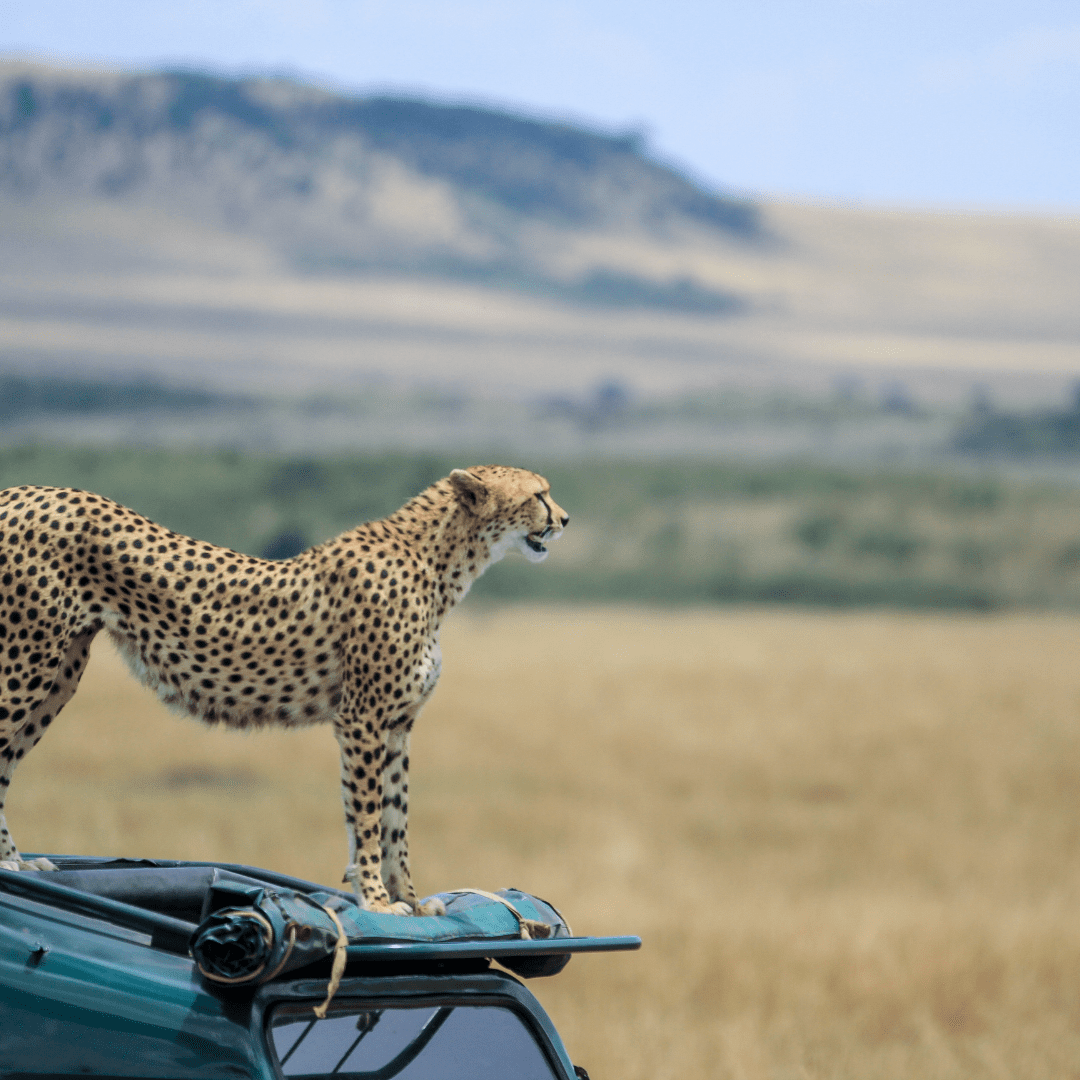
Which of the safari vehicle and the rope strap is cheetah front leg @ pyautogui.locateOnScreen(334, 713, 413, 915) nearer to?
the safari vehicle

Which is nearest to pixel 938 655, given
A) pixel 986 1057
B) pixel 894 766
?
pixel 894 766

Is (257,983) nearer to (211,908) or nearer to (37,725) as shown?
(211,908)

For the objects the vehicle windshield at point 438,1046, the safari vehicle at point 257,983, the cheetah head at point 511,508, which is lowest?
the vehicle windshield at point 438,1046

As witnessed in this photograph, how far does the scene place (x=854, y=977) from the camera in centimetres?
1561

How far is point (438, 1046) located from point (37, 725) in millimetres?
1505

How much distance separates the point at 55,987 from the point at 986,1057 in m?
10.5

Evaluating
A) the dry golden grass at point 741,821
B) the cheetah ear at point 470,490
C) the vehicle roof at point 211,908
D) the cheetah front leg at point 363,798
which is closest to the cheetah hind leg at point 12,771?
the vehicle roof at point 211,908

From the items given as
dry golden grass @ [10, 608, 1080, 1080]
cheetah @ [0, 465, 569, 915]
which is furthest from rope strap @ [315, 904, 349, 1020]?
dry golden grass @ [10, 608, 1080, 1080]

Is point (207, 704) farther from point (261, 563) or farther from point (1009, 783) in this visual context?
point (1009, 783)

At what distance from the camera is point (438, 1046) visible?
4105 millimetres

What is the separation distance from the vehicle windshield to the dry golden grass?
6.19 m

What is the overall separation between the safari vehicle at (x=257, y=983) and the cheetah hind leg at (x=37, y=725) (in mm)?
138

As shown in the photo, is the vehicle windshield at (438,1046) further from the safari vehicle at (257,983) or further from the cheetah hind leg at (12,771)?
the cheetah hind leg at (12,771)

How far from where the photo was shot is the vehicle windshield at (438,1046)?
407cm
